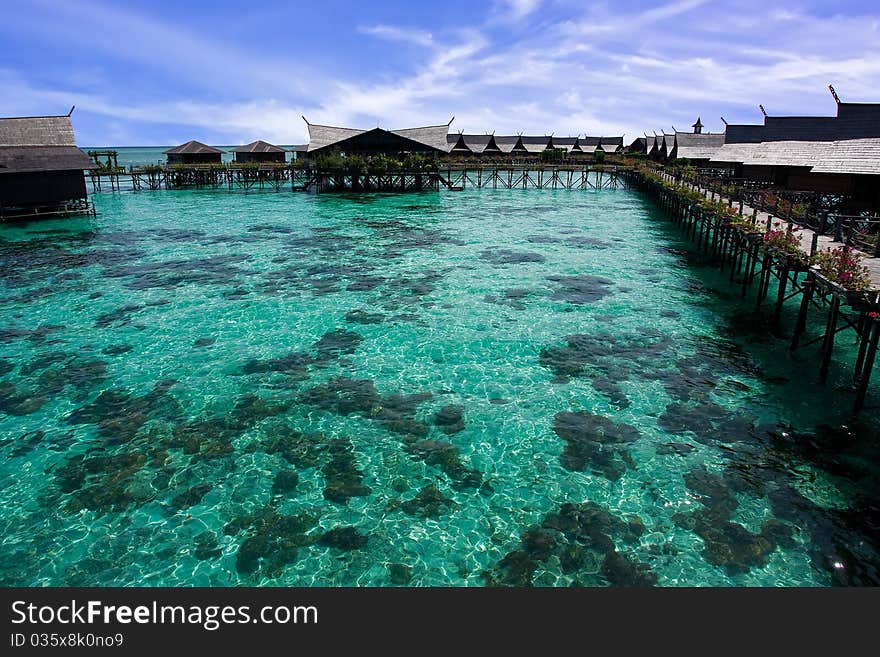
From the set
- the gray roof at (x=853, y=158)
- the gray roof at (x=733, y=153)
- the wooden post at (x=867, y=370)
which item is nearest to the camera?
the wooden post at (x=867, y=370)

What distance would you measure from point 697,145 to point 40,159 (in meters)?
55.8

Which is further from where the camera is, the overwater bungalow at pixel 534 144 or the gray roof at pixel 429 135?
the overwater bungalow at pixel 534 144

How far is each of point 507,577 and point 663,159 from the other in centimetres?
6471

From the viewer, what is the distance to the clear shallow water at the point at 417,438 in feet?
27.3

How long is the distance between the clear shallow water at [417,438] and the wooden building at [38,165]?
57.8ft

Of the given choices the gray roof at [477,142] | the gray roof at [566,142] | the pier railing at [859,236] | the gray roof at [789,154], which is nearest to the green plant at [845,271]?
the pier railing at [859,236]

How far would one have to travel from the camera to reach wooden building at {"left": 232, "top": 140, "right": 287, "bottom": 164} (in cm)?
6450

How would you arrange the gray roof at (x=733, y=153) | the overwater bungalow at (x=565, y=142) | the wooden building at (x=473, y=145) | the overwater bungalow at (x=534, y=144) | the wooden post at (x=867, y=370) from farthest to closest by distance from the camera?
the overwater bungalow at (x=565, y=142)
the overwater bungalow at (x=534, y=144)
the wooden building at (x=473, y=145)
the gray roof at (x=733, y=153)
the wooden post at (x=867, y=370)

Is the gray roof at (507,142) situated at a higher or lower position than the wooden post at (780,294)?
higher

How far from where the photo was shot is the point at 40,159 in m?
36.0

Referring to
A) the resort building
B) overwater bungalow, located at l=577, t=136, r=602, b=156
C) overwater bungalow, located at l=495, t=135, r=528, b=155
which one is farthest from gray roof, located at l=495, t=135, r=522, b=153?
the resort building

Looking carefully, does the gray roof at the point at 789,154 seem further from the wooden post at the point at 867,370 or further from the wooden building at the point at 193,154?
the wooden building at the point at 193,154

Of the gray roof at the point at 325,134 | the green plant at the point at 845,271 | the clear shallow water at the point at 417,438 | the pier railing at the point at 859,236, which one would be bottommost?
the clear shallow water at the point at 417,438

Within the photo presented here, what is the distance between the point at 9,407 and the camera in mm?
12344
